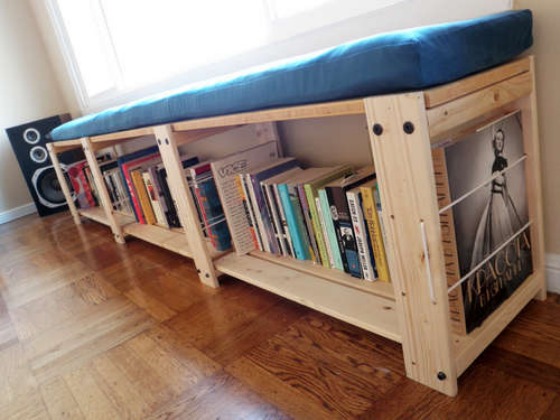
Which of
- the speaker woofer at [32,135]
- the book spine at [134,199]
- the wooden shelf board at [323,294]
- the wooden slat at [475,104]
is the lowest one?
the wooden shelf board at [323,294]

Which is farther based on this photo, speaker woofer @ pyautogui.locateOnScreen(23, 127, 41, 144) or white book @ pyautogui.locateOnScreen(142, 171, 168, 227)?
speaker woofer @ pyautogui.locateOnScreen(23, 127, 41, 144)

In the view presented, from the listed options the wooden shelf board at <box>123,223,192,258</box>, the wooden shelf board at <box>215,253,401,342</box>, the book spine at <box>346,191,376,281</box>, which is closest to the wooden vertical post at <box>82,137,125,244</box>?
the wooden shelf board at <box>123,223,192,258</box>

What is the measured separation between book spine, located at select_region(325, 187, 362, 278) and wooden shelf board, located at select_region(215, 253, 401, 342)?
0.19 ft

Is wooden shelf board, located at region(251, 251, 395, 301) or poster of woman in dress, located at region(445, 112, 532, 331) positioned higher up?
poster of woman in dress, located at region(445, 112, 532, 331)

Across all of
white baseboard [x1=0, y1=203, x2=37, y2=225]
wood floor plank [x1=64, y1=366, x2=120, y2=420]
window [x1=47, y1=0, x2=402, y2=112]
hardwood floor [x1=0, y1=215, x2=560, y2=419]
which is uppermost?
window [x1=47, y1=0, x2=402, y2=112]

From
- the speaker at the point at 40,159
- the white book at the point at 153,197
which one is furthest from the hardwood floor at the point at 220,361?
the speaker at the point at 40,159

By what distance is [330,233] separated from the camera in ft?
3.59

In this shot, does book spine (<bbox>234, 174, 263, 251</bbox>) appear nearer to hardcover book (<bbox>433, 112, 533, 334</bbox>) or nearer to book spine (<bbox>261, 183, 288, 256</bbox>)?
book spine (<bbox>261, 183, 288, 256</bbox>)

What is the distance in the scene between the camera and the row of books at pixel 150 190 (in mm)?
1450

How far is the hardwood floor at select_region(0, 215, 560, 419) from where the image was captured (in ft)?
2.53

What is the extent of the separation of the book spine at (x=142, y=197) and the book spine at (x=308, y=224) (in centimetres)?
100

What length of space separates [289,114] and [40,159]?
260cm

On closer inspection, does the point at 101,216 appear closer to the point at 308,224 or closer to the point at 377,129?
the point at 308,224

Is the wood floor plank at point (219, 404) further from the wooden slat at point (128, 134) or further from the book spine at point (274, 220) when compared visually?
the wooden slat at point (128, 134)
